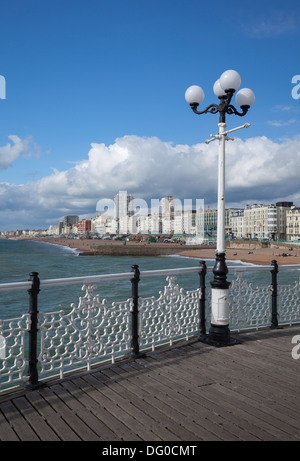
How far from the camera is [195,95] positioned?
6277 millimetres

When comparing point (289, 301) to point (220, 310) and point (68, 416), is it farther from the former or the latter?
point (68, 416)

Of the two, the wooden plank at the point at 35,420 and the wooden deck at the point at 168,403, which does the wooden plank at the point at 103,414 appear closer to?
the wooden deck at the point at 168,403

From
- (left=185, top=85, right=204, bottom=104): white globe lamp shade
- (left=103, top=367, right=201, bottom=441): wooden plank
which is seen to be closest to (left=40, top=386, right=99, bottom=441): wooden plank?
(left=103, top=367, right=201, bottom=441): wooden plank

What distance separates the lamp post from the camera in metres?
5.79

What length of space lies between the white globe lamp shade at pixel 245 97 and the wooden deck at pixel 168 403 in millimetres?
4329

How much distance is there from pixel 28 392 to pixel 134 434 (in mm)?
1527

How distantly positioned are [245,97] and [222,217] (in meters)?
2.22

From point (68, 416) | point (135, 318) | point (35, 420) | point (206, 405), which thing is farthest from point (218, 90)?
point (35, 420)

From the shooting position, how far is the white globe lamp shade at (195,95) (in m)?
6.29

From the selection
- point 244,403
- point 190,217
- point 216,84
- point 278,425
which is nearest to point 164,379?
point 244,403

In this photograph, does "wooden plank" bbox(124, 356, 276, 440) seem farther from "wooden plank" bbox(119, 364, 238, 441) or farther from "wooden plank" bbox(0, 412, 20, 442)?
"wooden plank" bbox(0, 412, 20, 442)

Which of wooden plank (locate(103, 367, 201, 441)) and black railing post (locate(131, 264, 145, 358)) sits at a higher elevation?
black railing post (locate(131, 264, 145, 358))

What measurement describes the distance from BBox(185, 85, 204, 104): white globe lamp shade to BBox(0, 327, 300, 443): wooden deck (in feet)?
14.5
